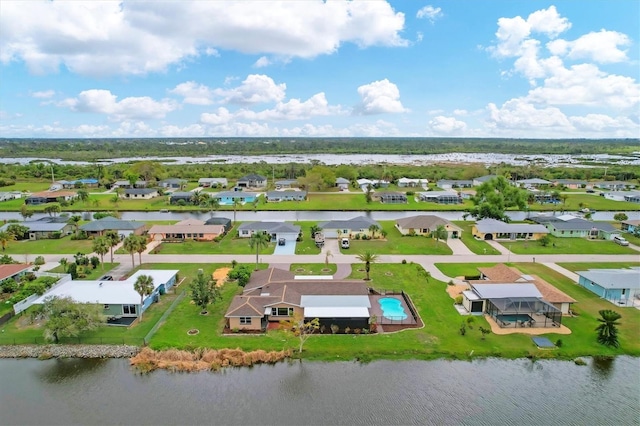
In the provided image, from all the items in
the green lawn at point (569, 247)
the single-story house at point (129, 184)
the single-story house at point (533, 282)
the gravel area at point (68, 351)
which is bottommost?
the gravel area at point (68, 351)

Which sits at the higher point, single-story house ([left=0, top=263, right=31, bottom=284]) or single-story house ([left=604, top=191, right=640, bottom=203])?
single-story house ([left=604, top=191, right=640, bottom=203])

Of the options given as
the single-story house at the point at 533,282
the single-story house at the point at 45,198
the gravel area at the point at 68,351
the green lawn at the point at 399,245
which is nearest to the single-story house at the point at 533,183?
the green lawn at the point at 399,245

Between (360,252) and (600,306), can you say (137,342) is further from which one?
(600,306)

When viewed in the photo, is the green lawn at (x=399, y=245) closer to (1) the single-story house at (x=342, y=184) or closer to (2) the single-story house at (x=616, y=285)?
(2) the single-story house at (x=616, y=285)

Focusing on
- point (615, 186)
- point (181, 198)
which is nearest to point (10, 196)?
point (181, 198)

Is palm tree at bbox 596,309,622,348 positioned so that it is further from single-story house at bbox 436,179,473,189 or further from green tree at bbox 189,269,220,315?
single-story house at bbox 436,179,473,189

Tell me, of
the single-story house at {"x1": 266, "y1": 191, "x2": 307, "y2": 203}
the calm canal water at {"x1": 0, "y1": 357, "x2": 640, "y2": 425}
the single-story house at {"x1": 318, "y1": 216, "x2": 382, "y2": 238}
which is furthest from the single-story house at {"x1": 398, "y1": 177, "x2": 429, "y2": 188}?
the calm canal water at {"x1": 0, "y1": 357, "x2": 640, "y2": 425}
